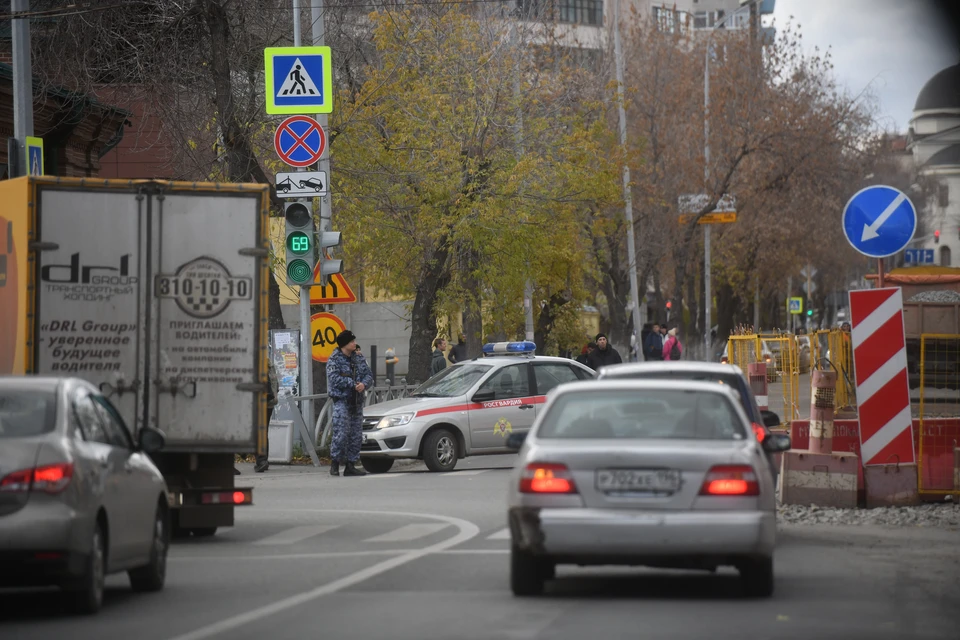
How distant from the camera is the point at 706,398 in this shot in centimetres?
984

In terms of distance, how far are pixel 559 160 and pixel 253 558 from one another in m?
23.1

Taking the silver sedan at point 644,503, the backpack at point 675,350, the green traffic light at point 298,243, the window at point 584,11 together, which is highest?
the window at point 584,11

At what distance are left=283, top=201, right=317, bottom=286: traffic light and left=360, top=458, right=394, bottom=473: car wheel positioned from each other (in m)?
2.79

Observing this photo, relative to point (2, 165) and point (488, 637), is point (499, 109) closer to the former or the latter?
point (2, 165)

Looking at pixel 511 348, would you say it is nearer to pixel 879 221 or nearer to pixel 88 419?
pixel 879 221

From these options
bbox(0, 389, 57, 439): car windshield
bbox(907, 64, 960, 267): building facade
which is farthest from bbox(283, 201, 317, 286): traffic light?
bbox(907, 64, 960, 267): building facade

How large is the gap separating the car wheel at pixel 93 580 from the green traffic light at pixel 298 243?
46.1 feet

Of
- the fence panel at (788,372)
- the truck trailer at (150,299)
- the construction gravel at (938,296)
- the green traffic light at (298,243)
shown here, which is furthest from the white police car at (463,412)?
the construction gravel at (938,296)

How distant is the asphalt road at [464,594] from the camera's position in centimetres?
835

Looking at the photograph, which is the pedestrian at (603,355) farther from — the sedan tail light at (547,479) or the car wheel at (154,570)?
the sedan tail light at (547,479)

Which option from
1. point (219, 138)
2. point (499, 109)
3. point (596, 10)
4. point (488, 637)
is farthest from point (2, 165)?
point (596, 10)

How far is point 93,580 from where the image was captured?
29.5 ft

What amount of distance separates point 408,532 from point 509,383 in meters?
9.29

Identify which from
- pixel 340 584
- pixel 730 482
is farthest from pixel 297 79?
pixel 730 482
